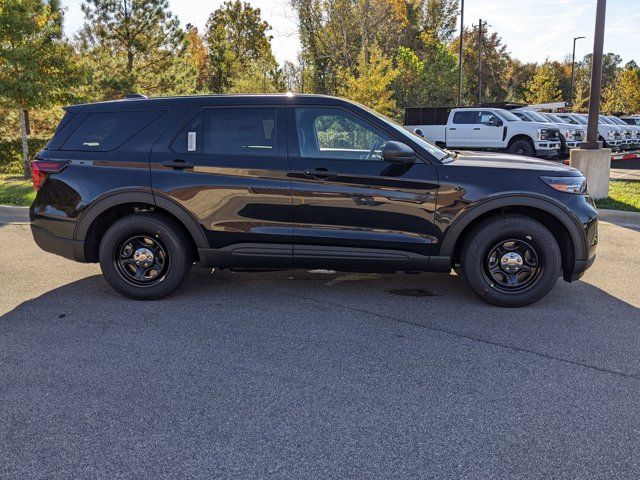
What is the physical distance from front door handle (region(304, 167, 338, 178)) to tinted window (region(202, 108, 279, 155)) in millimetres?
394

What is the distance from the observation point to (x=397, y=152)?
4.57 metres

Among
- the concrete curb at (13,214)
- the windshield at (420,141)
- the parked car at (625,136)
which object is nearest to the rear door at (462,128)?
the parked car at (625,136)

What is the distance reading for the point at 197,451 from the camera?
274cm

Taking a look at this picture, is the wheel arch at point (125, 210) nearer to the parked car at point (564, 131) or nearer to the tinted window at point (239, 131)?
the tinted window at point (239, 131)

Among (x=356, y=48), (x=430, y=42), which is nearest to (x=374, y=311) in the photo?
(x=356, y=48)

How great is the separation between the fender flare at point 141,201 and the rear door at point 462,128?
1604cm

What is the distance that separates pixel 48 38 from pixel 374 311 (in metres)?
12.6

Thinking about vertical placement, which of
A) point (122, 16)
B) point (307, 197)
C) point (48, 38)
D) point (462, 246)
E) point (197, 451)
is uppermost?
point (122, 16)

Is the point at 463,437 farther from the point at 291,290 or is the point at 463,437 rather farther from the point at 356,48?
the point at 356,48

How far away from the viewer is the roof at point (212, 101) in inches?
193

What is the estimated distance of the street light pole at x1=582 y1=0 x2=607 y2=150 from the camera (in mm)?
9445

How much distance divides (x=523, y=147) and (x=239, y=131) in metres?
15.5

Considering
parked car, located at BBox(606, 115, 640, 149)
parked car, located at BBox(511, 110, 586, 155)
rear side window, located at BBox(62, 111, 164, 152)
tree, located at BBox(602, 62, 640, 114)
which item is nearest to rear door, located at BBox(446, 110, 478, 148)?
parked car, located at BBox(511, 110, 586, 155)

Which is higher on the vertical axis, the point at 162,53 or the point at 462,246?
the point at 162,53
